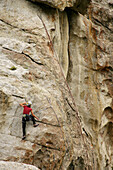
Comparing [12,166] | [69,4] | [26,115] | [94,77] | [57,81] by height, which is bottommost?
[12,166]

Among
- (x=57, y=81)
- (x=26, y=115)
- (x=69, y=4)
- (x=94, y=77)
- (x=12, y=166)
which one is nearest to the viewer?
(x=12, y=166)

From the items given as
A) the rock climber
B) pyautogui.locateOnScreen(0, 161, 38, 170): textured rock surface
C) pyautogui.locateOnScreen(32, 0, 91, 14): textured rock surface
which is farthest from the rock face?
pyautogui.locateOnScreen(0, 161, 38, 170): textured rock surface

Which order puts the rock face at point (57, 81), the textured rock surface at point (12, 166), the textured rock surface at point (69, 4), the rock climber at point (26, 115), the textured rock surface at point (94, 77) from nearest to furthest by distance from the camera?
the textured rock surface at point (12, 166) < the rock climber at point (26, 115) < the rock face at point (57, 81) < the textured rock surface at point (69, 4) < the textured rock surface at point (94, 77)

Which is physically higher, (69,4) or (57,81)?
(69,4)

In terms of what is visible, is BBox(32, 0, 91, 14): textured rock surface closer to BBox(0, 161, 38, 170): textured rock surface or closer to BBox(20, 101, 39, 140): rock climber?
BBox(20, 101, 39, 140): rock climber

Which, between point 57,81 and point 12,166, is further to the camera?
point 57,81

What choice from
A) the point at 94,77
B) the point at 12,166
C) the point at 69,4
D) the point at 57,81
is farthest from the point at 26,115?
the point at 94,77

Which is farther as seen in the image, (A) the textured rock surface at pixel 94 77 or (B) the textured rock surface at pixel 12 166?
(A) the textured rock surface at pixel 94 77

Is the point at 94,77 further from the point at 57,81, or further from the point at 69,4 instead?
the point at 57,81

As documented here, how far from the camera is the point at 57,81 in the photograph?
13.2 metres

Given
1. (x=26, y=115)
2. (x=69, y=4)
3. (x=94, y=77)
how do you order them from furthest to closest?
(x=94, y=77)
(x=69, y=4)
(x=26, y=115)

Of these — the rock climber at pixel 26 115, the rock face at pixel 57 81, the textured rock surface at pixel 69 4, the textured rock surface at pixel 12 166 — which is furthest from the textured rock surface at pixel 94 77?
the textured rock surface at pixel 12 166

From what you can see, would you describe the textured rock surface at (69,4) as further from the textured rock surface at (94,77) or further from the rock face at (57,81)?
the textured rock surface at (94,77)

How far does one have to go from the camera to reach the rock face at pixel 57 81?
427 inches
